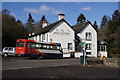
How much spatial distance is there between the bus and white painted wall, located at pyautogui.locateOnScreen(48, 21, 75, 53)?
5819mm

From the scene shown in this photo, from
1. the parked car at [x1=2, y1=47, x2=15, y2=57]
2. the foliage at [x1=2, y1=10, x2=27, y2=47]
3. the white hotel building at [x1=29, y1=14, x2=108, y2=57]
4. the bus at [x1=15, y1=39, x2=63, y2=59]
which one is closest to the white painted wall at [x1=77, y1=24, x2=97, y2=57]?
the white hotel building at [x1=29, y1=14, x2=108, y2=57]

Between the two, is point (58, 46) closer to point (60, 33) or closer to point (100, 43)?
point (60, 33)

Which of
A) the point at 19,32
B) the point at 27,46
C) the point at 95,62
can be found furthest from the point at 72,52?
the point at 19,32

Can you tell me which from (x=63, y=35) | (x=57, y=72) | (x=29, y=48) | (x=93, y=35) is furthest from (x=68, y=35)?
(x=57, y=72)

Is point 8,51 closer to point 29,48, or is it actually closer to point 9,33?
point 29,48

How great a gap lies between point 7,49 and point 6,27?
15927 millimetres

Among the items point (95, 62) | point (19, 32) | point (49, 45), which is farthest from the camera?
point (19, 32)

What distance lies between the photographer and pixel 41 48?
28.8 m

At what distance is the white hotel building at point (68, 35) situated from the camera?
36688 millimetres

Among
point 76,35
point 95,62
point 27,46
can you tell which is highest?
point 76,35

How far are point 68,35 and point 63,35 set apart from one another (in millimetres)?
1220

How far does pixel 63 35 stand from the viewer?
37750 millimetres

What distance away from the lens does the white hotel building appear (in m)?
36.7

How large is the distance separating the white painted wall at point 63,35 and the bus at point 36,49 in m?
5.82
